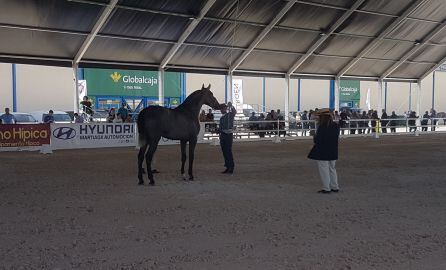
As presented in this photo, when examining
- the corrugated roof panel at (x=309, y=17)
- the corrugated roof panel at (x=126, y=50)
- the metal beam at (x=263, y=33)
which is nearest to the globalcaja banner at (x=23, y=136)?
the corrugated roof panel at (x=126, y=50)

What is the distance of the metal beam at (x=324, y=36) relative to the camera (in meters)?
20.0

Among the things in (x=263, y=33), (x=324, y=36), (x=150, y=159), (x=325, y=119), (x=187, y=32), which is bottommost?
(x=150, y=159)

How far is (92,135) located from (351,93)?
109 feet

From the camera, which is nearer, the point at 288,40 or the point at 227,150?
the point at 227,150

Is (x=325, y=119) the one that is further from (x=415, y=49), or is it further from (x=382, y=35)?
(x=415, y=49)

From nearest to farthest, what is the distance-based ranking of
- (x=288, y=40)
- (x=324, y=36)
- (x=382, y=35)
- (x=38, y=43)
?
1. (x=38, y=43)
2. (x=288, y=40)
3. (x=324, y=36)
4. (x=382, y=35)

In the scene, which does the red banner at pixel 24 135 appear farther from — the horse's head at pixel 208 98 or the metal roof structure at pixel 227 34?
the horse's head at pixel 208 98

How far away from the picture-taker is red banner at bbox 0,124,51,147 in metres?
15.5

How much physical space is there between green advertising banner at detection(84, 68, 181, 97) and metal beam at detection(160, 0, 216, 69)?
13257 millimetres

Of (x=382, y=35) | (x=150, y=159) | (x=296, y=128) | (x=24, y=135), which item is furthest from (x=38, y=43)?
(x=382, y=35)

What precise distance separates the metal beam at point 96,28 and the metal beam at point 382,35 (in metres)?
14.2

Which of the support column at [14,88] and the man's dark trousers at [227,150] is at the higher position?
the support column at [14,88]

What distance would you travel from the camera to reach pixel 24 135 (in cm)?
1578

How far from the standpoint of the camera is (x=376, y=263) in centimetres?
434
